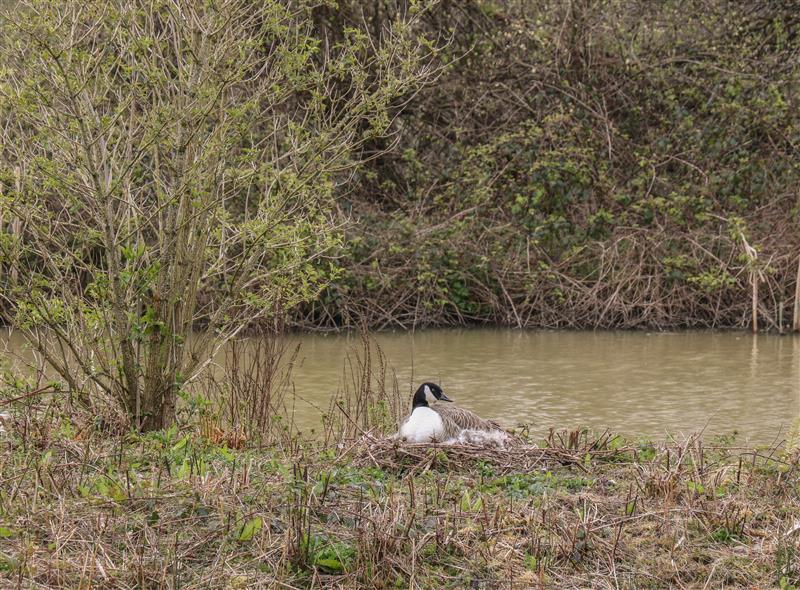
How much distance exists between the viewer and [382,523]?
560cm

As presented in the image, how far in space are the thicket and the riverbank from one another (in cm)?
1165

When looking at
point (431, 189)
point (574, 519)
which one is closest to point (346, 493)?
point (574, 519)

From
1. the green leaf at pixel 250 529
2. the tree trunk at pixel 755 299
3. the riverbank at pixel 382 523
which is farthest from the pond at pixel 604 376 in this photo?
the green leaf at pixel 250 529

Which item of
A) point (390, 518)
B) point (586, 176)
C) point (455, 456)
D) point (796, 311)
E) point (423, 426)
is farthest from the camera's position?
point (586, 176)

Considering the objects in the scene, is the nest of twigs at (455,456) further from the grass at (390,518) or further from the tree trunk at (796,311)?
the tree trunk at (796,311)

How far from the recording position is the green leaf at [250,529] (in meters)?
5.66

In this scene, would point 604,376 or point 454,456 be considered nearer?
point 454,456

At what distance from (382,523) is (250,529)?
2.19 feet

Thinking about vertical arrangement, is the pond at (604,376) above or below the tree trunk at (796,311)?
below

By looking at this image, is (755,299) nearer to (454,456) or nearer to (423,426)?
(423,426)

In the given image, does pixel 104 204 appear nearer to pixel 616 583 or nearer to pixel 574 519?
pixel 574 519

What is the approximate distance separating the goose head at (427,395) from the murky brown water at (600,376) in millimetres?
375

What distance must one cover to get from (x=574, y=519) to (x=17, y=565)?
2.84 meters

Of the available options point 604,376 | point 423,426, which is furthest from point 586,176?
point 423,426
